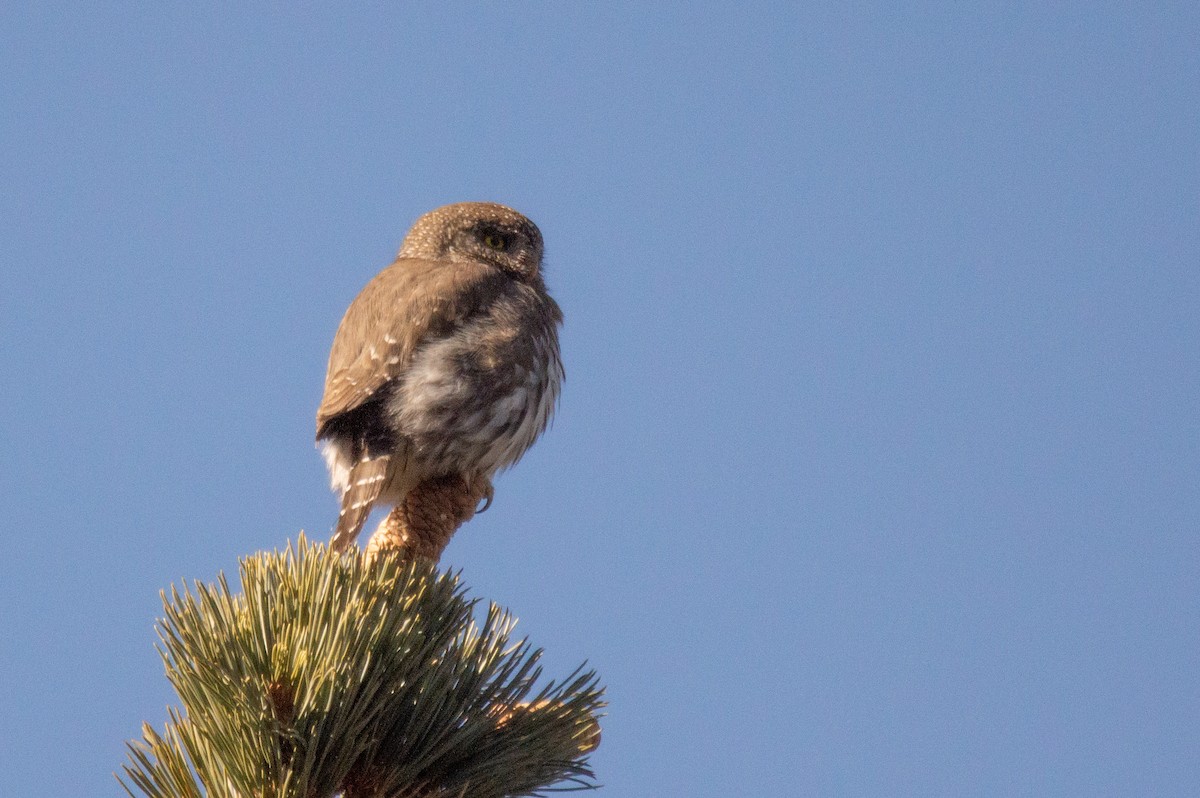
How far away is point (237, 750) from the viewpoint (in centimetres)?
208

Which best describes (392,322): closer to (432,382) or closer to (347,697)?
(432,382)

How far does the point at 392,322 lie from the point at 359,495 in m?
0.84

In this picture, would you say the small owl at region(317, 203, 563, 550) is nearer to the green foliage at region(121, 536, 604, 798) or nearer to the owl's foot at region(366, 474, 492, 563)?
the owl's foot at region(366, 474, 492, 563)

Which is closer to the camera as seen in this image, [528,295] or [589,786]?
[589,786]

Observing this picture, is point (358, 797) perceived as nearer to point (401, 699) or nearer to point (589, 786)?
point (401, 699)

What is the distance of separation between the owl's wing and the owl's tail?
238mm

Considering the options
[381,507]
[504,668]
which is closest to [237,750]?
[504,668]

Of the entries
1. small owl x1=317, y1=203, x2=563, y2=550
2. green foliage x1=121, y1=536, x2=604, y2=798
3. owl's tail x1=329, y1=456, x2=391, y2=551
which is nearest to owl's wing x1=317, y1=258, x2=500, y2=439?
small owl x1=317, y1=203, x2=563, y2=550

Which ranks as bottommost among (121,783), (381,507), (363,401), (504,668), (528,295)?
(121,783)

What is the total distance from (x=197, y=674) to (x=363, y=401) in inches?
92.1

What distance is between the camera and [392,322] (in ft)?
15.6

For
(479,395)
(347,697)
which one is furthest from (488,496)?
(347,697)

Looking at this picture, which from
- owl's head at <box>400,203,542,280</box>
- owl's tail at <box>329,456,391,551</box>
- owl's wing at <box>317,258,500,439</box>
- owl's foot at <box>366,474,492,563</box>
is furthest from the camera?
owl's head at <box>400,203,542,280</box>

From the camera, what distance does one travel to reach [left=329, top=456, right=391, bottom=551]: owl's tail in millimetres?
4133
